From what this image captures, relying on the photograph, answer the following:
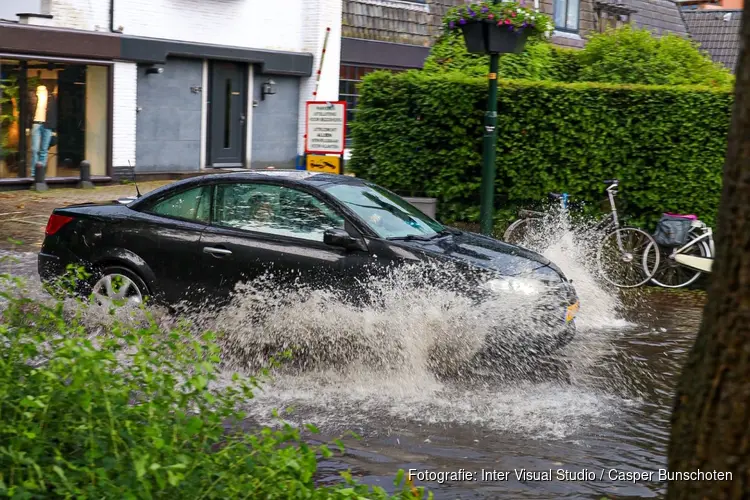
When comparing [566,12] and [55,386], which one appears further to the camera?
[566,12]

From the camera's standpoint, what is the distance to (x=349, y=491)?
3.74 m

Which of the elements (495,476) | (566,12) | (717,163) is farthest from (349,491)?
(566,12)

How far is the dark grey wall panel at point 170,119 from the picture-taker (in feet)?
68.1

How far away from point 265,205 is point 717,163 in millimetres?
6398

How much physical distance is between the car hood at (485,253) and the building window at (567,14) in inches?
784

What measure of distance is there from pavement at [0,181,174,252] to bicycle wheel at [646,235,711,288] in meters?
7.59

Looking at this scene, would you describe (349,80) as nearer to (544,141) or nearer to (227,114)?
(227,114)

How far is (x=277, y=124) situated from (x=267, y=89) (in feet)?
3.23

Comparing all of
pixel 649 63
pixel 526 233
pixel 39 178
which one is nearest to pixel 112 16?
pixel 39 178

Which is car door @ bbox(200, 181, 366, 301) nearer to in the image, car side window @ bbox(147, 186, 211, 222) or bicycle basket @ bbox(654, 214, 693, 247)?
car side window @ bbox(147, 186, 211, 222)

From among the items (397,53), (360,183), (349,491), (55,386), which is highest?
(397,53)

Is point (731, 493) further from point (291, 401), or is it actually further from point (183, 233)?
point (183, 233)

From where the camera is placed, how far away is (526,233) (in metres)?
12.9

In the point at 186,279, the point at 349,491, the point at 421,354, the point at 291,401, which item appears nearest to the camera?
the point at 349,491
